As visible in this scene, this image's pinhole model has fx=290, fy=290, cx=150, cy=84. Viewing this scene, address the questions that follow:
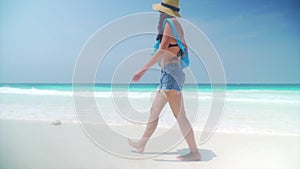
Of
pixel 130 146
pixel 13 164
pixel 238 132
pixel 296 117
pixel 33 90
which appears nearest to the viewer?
pixel 13 164

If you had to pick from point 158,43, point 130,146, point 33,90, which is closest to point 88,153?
point 130,146

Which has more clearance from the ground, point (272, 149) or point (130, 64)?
point (130, 64)

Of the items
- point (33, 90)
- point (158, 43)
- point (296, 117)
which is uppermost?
point (158, 43)

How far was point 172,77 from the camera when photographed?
182 cm

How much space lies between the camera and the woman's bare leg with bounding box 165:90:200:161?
1.86m

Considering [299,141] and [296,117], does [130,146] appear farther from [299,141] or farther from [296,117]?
[296,117]

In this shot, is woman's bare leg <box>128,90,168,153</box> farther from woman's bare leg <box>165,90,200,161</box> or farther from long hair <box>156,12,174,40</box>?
long hair <box>156,12,174,40</box>

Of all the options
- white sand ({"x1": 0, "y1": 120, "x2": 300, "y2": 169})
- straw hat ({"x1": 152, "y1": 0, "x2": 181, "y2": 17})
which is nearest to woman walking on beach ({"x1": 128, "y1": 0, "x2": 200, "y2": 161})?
straw hat ({"x1": 152, "y1": 0, "x2": 181, "y2": 17})

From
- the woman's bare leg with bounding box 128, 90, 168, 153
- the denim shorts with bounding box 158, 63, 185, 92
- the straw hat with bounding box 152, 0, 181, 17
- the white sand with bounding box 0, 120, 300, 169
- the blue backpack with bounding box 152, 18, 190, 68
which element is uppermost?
the straw hat with bounding box 152, 0, 181, 17

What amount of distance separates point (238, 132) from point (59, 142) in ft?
5.48

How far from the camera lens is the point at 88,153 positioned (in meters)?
2.06

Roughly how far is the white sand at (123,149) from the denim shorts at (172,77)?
50 centimetres

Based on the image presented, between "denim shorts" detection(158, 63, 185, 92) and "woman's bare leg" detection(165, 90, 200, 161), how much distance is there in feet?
0.11

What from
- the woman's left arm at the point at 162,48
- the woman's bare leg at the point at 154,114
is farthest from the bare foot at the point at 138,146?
the woman's left arm at the point at 162,48
